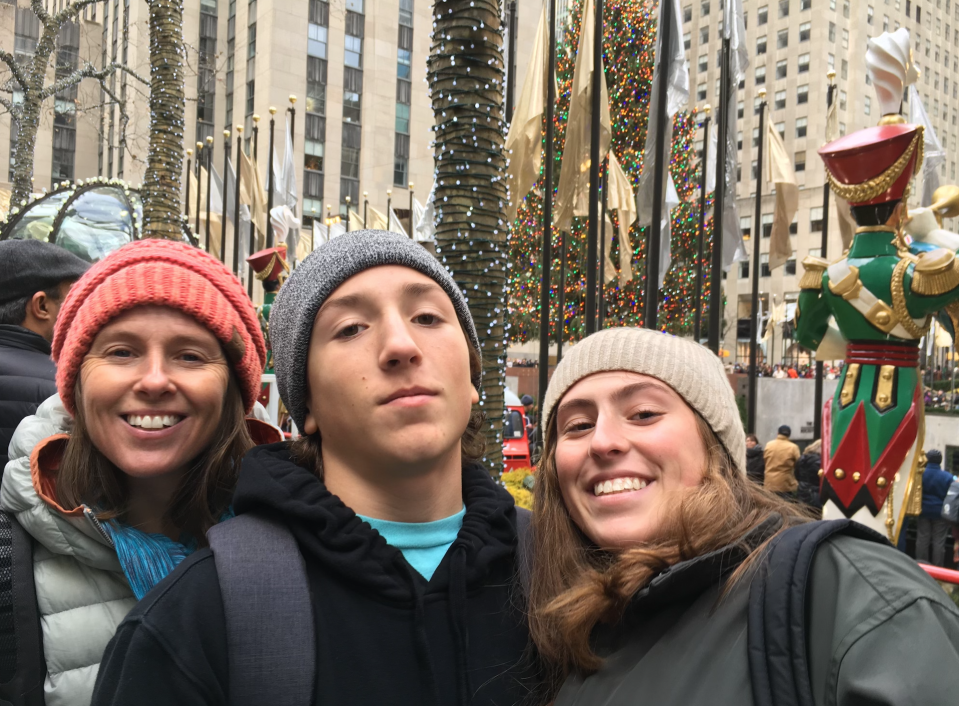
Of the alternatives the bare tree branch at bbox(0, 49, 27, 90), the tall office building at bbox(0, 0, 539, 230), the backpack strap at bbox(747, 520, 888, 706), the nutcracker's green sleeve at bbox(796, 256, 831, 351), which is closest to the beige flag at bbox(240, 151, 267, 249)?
the bare tree branch at bbox(0, 49, 27, 90)

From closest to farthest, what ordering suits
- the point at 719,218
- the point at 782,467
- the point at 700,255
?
the point at 782,467, the point at 719,218, the point at 700,255

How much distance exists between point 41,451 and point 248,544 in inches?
36.8

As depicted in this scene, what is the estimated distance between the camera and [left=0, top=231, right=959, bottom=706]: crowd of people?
58.6 inches

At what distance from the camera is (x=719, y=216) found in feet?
33.9

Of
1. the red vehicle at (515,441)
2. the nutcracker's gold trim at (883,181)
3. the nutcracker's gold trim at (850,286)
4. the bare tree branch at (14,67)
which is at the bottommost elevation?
the red vehicle at (515,441)

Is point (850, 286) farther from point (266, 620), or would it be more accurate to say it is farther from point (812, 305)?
point (266, 620)

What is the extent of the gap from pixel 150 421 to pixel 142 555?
356 mm

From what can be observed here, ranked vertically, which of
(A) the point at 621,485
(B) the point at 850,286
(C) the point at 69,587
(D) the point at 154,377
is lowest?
(C) the point at 69,587

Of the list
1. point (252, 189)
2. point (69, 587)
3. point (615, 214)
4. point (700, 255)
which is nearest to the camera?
point (69, 587)

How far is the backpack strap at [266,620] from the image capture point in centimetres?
151

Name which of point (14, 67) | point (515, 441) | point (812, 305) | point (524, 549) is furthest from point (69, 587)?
point (515, 441)

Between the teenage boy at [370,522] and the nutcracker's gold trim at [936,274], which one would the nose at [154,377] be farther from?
the nutcracker's gold trim at [936,274]

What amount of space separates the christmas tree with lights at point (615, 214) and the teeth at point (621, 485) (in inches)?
881

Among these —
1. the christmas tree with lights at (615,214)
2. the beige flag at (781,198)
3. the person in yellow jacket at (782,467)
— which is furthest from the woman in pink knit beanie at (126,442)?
the christmas tree with lights at (615,214)
